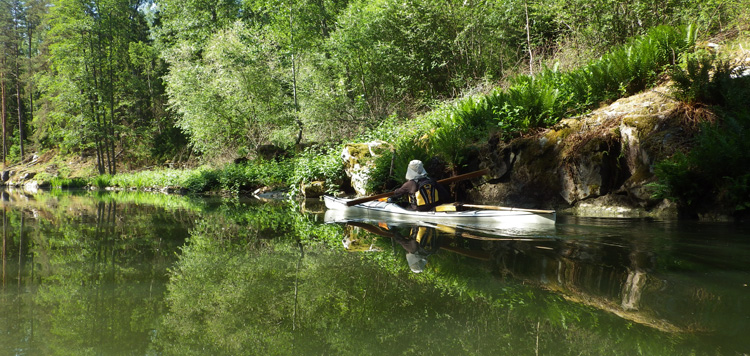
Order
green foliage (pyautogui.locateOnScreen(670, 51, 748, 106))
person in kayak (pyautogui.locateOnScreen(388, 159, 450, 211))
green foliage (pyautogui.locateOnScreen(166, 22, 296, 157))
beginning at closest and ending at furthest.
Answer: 1. green foliage (pyautogui.locateOnScreen(670, 51, 748, 106))
2. person in kayak (pyautogui.locateOnScreen(388, 159, 450, 211))
3. green foliage (pyautogui.locateOnScreen(166, 22, 296, 157))

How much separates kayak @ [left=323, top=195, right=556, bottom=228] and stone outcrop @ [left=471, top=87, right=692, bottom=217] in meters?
2.55

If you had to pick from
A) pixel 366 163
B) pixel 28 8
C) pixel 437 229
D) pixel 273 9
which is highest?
pixel 28 8

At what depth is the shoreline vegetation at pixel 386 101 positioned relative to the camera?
7.53 meters

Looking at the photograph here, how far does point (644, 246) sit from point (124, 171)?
34.5m

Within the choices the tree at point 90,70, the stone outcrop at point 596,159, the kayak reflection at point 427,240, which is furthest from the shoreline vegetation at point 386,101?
the kayak reflection at point 427,240

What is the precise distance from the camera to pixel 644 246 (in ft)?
16.0

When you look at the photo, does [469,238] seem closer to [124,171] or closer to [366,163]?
[366,163]

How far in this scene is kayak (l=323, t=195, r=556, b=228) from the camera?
20.8ft

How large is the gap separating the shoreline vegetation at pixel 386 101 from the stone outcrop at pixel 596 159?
318 millimetres

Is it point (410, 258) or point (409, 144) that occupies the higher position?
point (409, 144)

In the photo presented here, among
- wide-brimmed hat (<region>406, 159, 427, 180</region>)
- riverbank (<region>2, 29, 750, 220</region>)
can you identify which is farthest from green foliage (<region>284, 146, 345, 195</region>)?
wide-brimmed hat (<region>406, 159, 427, 180</region>)

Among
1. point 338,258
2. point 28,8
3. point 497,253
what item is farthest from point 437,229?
point 28,8

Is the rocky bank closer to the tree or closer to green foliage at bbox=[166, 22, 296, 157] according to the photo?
green foliage at bbox=[166, 22, 296, 157]

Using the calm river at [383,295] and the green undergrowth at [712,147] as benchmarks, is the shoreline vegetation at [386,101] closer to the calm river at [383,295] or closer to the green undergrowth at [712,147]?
the green undergrowth at [712,147]
